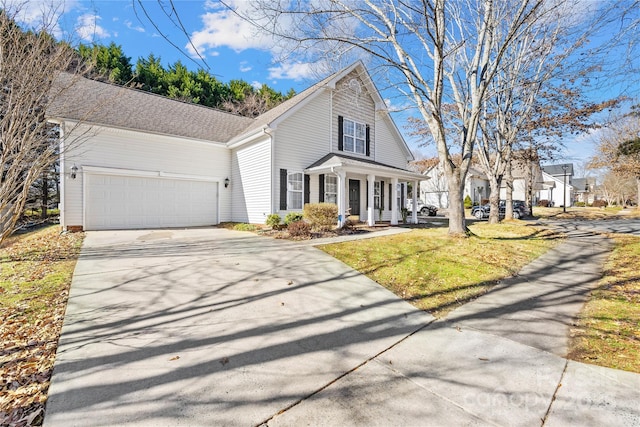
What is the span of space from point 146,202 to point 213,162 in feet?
12.0

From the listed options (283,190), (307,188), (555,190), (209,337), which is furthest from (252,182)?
(555,190)

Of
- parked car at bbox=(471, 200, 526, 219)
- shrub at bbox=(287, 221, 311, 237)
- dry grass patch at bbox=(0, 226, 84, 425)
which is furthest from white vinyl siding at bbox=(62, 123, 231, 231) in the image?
parked car at bbox=(471, 200, 526, 219)

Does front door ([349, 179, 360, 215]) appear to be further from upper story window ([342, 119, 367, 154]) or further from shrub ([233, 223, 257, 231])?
shrub ([233, 223, 257, 231])

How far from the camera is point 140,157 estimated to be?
12.5 meters

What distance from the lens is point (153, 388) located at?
94.7 inches

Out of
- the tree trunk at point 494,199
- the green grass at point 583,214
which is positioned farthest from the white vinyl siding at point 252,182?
the green grass at point 583,214

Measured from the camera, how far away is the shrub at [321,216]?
Result: 35.7ft

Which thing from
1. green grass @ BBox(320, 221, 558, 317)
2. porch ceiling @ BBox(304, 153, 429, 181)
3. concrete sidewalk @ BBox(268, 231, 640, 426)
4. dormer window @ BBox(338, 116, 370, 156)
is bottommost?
concrete sidewalk @ BBox(268, 231, 640, 426)

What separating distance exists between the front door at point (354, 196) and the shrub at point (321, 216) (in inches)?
156

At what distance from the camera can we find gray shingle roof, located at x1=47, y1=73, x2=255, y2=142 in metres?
11.7

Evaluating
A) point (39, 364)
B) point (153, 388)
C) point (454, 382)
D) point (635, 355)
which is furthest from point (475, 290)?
point (39, 364)

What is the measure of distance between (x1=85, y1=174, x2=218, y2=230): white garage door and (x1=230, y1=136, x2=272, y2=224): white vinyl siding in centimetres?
121

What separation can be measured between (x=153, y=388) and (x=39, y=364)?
1.30 m

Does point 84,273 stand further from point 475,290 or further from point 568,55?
point 568,55
